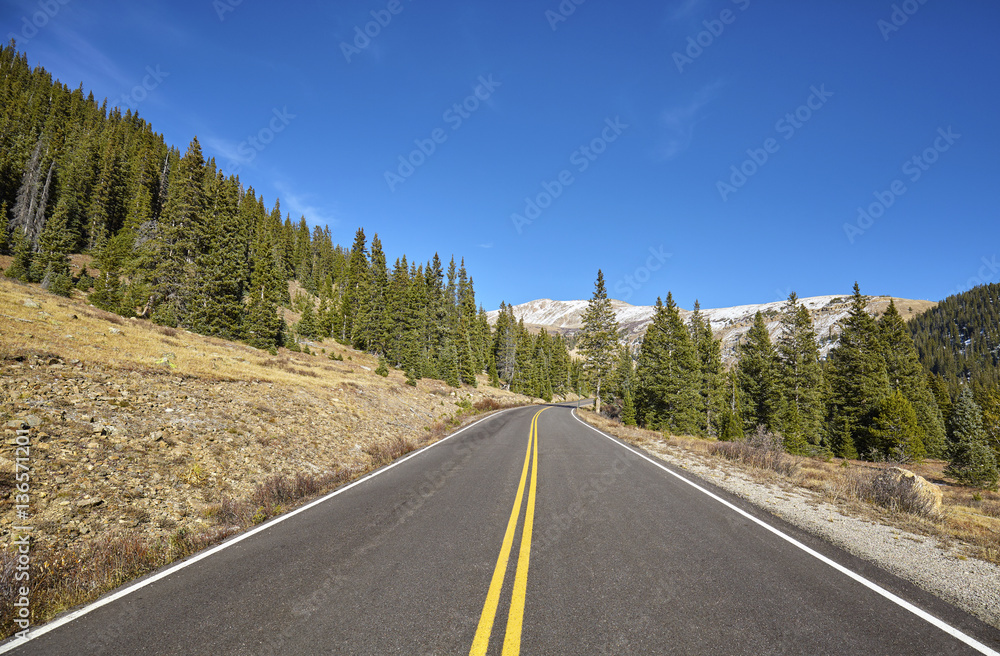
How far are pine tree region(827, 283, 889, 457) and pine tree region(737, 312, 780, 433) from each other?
5.07 m

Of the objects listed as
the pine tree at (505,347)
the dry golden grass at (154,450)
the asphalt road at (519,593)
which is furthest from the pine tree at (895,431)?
the pine tree at (505,347)

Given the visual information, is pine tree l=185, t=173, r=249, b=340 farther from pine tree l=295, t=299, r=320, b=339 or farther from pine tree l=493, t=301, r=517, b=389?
pine tree l=493, t=301, r=517, b=389

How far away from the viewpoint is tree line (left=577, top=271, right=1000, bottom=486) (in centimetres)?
3111

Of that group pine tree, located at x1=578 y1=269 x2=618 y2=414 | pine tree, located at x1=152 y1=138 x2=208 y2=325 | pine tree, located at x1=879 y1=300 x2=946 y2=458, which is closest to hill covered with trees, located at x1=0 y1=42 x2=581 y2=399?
pine tree, located at x1=152 y1=138 x2=208 y2=325

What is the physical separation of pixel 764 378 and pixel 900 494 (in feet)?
110

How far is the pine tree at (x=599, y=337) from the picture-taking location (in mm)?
44531

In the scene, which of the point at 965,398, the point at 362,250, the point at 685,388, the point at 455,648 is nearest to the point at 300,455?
the point at 455,648

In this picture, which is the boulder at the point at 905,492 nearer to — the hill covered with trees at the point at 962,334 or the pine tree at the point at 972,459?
the pine tree at the point at 972,459

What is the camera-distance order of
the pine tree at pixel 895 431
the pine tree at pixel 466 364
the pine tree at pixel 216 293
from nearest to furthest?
the pine tree at pixel 895 431 < the pine tree at pixel 216 293 < the pine tree at pixel 466 364

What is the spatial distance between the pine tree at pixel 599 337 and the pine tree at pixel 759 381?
43.0 feet

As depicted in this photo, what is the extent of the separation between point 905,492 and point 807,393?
34056 millimetres

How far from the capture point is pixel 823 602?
4.06 meters

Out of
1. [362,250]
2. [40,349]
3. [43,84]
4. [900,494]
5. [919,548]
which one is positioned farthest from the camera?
[43,84]

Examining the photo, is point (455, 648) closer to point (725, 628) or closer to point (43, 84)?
point (725, 628)
